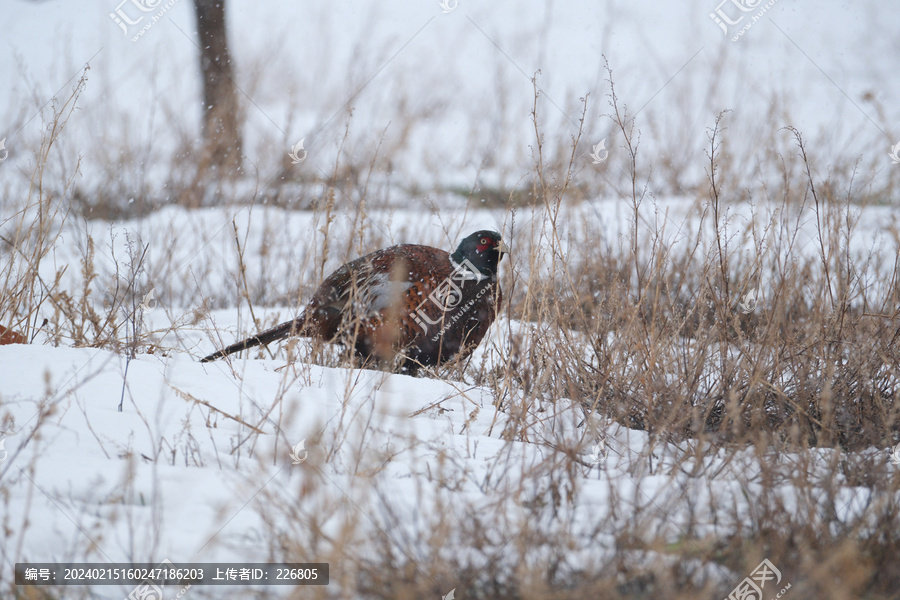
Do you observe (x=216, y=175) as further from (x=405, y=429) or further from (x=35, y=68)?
(x=405, y=429)

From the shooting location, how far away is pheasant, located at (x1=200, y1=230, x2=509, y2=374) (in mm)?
3178

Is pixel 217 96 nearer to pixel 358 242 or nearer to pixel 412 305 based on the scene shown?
pixel 358 242

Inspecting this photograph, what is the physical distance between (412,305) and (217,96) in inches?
247

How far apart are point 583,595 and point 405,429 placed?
1.06m

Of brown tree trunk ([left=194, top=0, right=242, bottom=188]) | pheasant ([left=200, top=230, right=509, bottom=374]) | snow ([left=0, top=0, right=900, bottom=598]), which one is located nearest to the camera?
snow ([left=0, top=0, right=900, bottom=598])

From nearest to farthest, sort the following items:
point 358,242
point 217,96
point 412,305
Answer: point 412,305 < point 358,242 < point 217,96

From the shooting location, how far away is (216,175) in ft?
25.8

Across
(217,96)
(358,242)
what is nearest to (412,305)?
(358,242)

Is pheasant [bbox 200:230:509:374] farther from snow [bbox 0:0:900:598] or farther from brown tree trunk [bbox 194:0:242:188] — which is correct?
brown tree trunk [bbox 194:0:242:188]

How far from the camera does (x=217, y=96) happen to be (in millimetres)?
8203

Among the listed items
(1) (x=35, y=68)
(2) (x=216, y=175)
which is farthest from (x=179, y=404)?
(1) (x=35, y=68)

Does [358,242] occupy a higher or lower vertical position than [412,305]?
higher

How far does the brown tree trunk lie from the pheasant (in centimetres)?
460

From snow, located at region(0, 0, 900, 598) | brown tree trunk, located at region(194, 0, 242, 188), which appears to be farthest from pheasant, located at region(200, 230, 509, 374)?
brown tree trunk, located at region(194, 0, 242, 188)
